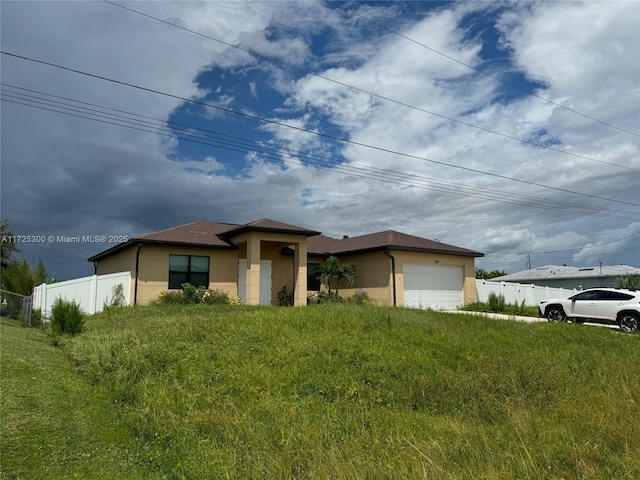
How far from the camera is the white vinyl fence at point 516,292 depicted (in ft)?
80.1

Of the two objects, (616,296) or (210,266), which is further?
(210,266)

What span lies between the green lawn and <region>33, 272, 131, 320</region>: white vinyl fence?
6061 mm

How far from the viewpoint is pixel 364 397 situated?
652 cm

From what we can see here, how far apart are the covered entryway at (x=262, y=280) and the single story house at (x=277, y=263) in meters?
0.05

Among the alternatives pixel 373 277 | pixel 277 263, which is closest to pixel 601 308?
pixel 373 277

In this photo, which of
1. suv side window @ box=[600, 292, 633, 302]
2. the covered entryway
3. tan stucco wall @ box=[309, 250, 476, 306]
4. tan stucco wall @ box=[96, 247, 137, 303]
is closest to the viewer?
suv side window @ box=[600, 292, 633, 302]

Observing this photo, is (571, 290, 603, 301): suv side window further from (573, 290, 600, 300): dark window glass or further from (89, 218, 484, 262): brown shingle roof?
(89, 218, 484, 262): brown shingle roof

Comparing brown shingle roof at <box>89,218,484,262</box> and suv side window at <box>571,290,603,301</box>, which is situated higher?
brown shingle roof at <box>89,218,484,262</box>

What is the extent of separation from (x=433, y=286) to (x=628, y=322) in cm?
876

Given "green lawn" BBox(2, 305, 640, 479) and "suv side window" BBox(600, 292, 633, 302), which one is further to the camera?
"suv side window" BBox(600, 292, 633, 302)

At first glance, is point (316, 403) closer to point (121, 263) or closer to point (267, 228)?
point (267, 228)

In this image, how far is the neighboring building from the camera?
3566 cm

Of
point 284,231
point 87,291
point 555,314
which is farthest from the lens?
point 284,231

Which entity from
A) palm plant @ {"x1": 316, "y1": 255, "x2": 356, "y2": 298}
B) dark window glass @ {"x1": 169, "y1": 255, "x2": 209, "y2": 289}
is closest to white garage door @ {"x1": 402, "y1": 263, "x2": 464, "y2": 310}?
palm plant @ {"x1": 316, "y1": 255, "x2": 356, "y2": 298}
